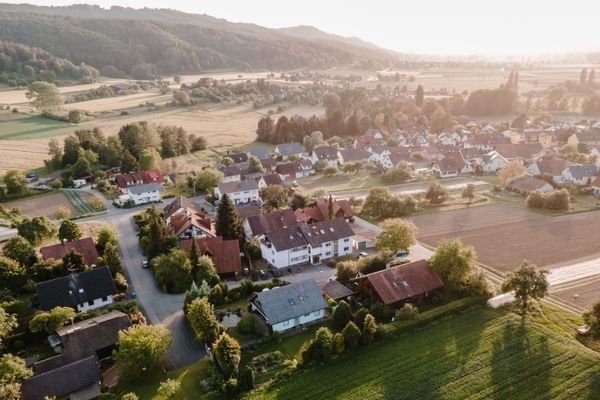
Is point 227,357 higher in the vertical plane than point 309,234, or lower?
lower

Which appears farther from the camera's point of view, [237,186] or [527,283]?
[237,186]

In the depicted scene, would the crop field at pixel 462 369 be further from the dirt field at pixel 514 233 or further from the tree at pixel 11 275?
the tree at pixel 11 275

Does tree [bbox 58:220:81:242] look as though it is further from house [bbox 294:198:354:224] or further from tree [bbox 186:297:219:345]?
house [bbox 294:198:354:224]

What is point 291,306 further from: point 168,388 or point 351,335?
point 168,388

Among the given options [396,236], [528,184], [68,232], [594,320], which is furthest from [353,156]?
[594,320]

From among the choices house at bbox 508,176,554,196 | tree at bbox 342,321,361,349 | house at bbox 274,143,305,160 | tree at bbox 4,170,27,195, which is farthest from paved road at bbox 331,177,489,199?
tree at bbox 4,170,27,195

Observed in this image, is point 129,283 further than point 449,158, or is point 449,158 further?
point 449,158

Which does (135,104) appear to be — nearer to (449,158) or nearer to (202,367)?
(449,158)

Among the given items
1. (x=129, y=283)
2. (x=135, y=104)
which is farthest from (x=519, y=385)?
(x=135, y=104)
